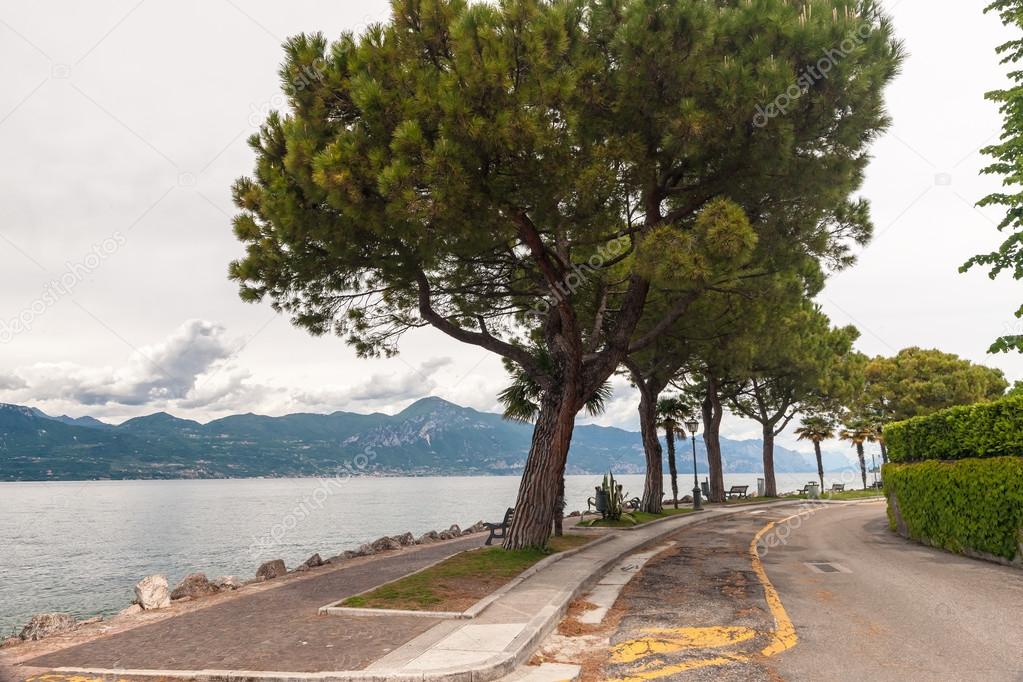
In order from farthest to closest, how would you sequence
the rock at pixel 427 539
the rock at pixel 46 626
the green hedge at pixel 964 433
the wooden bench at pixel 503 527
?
the rock at pixel 427 539 → the wooden bench at pixel 503 527 → the green hedge at pixel 964 433 → the rock at pixel 46 626

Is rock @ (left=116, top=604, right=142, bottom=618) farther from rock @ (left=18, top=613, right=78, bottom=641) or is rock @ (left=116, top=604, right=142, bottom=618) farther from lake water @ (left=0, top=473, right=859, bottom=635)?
lake water @ (left=0, top=473, right=859, bottom=635)

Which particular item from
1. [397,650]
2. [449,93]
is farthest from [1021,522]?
[449,93]

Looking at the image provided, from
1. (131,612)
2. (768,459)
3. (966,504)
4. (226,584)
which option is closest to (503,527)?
(226,584)

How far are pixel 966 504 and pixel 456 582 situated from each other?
11898 mm

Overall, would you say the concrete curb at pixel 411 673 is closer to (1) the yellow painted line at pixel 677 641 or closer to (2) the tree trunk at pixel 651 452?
(1) the yellow painted line at pixel 677 641

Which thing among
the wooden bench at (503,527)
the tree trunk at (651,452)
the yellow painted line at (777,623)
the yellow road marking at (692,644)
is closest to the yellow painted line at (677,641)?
the yellow road marking at (692,644)

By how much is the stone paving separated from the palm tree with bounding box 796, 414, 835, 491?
51618mm

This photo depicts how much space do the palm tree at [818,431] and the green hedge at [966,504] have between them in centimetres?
3801

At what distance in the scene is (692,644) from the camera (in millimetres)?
7508

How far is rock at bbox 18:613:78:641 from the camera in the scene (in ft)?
31.2

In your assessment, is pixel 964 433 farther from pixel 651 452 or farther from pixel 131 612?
pixel 131 612

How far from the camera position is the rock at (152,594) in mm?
11430

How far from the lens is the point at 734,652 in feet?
23.3

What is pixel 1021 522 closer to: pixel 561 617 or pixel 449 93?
pixel 561 617
